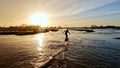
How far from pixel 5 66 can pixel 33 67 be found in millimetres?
3139

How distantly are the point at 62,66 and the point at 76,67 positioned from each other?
5.04 feet

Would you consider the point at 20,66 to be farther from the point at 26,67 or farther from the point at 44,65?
the point at 44,65

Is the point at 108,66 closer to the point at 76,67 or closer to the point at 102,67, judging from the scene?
the point at 102,67

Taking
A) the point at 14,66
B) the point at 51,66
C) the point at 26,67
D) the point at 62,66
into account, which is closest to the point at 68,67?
the point at 62,66

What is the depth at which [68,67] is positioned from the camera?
1548 centimetres

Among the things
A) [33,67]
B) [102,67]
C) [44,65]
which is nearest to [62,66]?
[44,65]

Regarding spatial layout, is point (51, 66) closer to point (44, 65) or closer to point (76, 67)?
point (44, 65)

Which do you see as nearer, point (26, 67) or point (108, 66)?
point (26, 67)

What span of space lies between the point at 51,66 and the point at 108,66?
6.45 meters

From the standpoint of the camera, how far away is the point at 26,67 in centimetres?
1515

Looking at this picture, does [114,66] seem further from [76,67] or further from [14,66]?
[14,66]

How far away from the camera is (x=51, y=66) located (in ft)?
51.3

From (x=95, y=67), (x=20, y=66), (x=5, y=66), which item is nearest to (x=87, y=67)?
(x=95, y=67)

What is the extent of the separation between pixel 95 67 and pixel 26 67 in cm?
747
